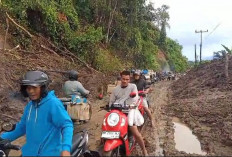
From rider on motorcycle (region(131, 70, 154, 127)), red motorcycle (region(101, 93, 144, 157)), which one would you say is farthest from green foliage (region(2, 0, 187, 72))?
red motorcycle (region(101, 93, 144, 157))

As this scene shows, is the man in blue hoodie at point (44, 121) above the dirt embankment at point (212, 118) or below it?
above

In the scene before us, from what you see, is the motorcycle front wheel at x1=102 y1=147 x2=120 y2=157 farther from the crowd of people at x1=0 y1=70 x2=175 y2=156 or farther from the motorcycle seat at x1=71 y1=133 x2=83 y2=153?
the crowd of people at x1=0 y1=70 x2=175 y2=156

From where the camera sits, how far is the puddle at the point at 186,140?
7254mm

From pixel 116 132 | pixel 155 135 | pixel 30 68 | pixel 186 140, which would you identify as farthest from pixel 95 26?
pixel 116 132

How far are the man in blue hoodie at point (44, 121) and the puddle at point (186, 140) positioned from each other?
15.3ft

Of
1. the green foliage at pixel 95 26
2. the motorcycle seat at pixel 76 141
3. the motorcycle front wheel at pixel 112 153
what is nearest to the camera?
the motorcycle seat at pixel 76 141

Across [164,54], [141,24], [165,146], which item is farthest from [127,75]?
[164,54]

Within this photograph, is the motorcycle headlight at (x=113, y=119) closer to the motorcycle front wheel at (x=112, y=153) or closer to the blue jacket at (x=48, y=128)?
the motorcycle front wheel at (x=112, y=153)

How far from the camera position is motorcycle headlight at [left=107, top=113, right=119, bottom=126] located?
549 cm

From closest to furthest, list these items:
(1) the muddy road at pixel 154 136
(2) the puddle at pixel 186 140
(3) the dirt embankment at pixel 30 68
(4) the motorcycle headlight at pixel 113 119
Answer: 1. (4) the motorcycle headlight at pixel 113 119
2. (1) the muddy road at pixel 154 136
3. (2) the puddle at pixel 186 140
4. (3) the dirt embankment at pixel 30 68

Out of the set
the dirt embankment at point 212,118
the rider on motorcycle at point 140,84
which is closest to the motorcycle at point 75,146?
the dirt embankment at point 212,118

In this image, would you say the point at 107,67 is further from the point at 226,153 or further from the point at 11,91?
the point at 226,153

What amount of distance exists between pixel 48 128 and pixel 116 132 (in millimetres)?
2422

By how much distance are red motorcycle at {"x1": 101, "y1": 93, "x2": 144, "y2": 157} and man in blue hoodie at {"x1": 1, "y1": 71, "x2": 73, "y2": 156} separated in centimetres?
211
